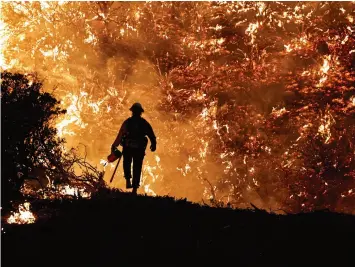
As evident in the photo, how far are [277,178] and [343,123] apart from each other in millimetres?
4744

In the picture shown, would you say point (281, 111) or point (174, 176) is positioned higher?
point (281, 111)

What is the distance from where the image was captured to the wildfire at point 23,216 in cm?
539

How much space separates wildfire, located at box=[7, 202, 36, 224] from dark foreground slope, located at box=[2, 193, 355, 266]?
1.03 feet

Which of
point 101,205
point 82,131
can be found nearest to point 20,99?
point 101,205

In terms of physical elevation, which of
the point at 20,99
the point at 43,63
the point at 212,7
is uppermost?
the point at 212,7

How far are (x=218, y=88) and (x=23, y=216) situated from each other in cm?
1963

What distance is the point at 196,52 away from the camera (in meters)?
24.9

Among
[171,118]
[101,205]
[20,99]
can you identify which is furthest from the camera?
[171,118]

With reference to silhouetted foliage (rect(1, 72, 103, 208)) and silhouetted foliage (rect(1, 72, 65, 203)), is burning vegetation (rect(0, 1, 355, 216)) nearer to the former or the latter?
silhouetted foliage (rect(1, 72, 103, 208))

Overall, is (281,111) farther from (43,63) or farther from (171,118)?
(43,63)

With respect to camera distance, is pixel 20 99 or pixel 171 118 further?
pixel 171 118

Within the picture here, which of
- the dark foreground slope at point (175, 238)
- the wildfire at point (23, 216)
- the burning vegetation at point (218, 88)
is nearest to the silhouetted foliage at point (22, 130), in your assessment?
the wildfire at point (23, 216)

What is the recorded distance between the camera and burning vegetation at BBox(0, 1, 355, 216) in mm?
22672

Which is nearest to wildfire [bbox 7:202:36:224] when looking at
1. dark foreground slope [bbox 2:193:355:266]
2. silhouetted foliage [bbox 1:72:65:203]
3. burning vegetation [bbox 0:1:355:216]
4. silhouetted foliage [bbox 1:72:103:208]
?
dark foreground slope [bbox 2:193:355:266]
